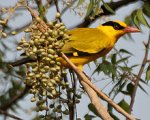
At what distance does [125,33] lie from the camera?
11.1ft

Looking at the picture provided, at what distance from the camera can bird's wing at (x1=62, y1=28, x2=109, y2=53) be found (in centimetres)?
278

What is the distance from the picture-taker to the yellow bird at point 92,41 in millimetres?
2826

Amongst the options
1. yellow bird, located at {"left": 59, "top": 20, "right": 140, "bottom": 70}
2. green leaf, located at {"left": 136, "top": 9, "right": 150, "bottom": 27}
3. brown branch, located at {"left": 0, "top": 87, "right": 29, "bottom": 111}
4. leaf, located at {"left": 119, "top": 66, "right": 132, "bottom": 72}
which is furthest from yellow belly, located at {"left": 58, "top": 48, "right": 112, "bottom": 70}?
brown branch, located at {"left": 0, "top": 87, "right": 29, "bottom": 111}

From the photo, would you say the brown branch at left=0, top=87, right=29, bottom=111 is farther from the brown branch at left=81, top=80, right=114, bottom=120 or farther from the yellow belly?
the brown branch at left=81, top=80, right=114, bottom=120

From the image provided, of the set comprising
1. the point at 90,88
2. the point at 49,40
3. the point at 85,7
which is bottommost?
the point at 90,88

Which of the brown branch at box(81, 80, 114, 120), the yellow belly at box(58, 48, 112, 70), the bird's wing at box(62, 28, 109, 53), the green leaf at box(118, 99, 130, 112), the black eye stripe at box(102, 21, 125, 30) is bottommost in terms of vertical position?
the green leaf at box(118, 99, 130, 112)

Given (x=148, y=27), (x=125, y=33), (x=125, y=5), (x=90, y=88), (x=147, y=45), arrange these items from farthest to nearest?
(x=125, y=5) → (x=125, y=33) → (x=147, y=45) → (x=148, y=27) → (x=90, y=88)

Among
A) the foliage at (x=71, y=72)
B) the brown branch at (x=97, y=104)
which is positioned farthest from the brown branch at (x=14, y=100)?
the brown branch at (x=97, y=104)

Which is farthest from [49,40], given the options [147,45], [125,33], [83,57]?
[125,33]

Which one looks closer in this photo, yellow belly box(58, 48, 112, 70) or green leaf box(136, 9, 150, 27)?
green leaf box(136, 9, 150, 27)

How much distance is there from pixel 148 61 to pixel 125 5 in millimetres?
1094

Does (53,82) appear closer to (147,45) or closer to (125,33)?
(147,45)

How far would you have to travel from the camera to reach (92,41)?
10.1 ft

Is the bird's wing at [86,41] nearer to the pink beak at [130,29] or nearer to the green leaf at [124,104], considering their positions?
the pink beak at [130,29]
